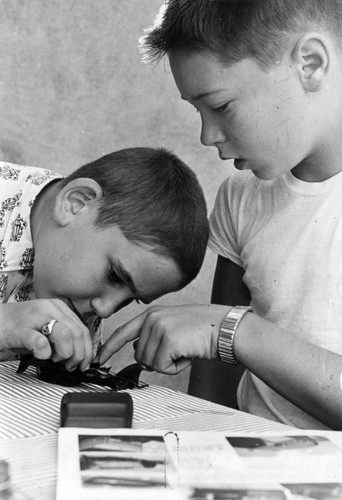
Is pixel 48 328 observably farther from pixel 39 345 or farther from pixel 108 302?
pixel 108 302

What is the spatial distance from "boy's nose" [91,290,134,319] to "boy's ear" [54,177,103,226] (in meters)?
0.14

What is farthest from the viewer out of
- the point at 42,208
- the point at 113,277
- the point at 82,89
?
the point at 82,89

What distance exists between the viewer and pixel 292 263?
1149mm

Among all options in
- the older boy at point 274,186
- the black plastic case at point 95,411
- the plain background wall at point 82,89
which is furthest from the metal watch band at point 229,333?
the plain background wall at point 82,89

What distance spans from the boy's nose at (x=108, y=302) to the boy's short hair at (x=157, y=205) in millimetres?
91

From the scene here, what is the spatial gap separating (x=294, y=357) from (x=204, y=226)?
0.31 meters

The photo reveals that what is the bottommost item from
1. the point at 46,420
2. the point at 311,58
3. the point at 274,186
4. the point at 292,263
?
the point at 46,420

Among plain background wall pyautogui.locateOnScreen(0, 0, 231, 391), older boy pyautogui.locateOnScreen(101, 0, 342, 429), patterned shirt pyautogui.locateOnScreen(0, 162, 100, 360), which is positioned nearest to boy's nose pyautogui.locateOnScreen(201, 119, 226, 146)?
older boy pyautogui.locateOnScreen(101, 0, 342, 429)

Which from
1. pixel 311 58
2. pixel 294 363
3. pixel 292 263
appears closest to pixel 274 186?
pixel 292 263

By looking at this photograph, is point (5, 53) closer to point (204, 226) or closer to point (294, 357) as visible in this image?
point (204, 226)

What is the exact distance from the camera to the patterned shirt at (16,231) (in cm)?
117

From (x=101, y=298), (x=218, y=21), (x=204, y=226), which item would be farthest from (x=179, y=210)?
(x=218, y=21)

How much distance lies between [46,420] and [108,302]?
46 centimetres

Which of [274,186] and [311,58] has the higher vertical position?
[311,58]
